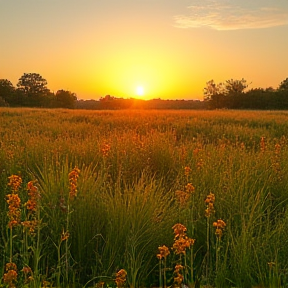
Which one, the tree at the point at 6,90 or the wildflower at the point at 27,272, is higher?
the tree at the point at 6,90

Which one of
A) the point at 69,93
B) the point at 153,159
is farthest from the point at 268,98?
the point at 153,159

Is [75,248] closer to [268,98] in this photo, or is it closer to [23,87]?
[268,98]

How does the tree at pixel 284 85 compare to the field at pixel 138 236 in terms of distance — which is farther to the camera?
the tree at pixel 284 85

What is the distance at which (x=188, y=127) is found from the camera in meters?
14.2

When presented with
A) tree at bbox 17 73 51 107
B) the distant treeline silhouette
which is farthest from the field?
tree at bbox 17 73 51 107

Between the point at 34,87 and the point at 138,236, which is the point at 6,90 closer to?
the point at 34,87

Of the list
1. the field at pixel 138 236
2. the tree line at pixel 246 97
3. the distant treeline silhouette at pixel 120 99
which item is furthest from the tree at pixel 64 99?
the field at pixel 138 236

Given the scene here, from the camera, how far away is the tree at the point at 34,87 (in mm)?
73438

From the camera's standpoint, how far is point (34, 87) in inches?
3125

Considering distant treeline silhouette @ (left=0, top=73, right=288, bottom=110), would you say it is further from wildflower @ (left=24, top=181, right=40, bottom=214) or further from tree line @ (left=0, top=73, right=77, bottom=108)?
wildflower @ (left=24, top=181, right=40, bottom=214)

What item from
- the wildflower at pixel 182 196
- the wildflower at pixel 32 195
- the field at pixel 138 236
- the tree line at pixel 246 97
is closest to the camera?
the wildflower at pixel 32 195

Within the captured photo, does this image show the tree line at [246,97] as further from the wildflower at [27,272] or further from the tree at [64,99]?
the wildflower at [27,272]

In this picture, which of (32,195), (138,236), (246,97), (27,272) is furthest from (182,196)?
(246,97)

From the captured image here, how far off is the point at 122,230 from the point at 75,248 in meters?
0.43
